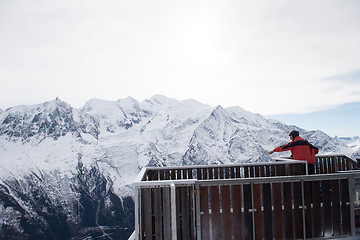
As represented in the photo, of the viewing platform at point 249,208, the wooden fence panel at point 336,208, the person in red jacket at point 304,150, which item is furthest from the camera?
the person in red jacket at point 304,150

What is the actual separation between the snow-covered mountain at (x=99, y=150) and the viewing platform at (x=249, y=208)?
141 m

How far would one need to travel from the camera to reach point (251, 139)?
17925 cm

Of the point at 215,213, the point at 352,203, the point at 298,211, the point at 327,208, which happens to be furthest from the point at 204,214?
the point at 352,203

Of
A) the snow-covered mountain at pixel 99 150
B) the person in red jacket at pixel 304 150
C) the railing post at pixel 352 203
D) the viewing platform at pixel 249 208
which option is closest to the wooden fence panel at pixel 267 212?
the viewing platform at pixel 249 208

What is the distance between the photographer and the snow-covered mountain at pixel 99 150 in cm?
→ 13850

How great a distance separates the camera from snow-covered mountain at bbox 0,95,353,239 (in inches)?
5453

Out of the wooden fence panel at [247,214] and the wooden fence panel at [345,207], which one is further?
the wooden fence panel at [345,207]

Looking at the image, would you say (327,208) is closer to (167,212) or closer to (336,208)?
(336,208)

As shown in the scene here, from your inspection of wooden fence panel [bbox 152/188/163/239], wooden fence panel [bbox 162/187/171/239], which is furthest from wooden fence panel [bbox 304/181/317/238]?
wooden fence panel [bbox 152/188/163/239]

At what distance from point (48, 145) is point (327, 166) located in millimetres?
178651

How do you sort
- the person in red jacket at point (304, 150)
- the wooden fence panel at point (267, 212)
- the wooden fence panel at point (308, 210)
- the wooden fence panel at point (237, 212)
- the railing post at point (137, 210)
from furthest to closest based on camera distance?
the person in red jacket at point (304, 150), the wooden fence panel at point (308, 210), the wooden fence panel at point (267, 212), the wooden fence panel at point (237, 212), the railing post at point (137, 210)

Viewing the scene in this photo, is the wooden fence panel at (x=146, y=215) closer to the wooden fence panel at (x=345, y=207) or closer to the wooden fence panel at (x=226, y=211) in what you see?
the wooden fence panel at (x=226, y=211)

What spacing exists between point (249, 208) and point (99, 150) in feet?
528

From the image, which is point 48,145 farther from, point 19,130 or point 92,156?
point 92,156
